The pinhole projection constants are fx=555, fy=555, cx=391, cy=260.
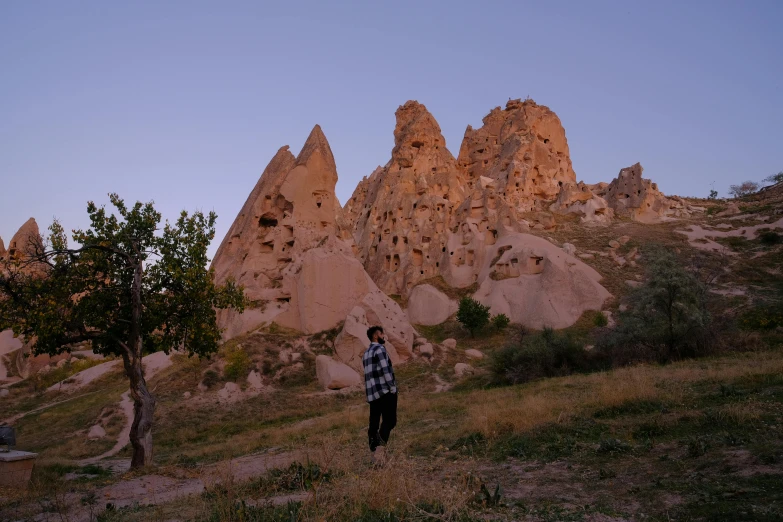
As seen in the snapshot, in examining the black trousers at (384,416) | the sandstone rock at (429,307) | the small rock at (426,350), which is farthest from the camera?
the sandstone rock at (429,307)

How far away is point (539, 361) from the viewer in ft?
60.4

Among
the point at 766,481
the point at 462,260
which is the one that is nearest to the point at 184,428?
the point at 766,481

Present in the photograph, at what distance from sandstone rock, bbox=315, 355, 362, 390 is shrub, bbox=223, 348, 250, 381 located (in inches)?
111

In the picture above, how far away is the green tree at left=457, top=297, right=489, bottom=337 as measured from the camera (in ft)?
101

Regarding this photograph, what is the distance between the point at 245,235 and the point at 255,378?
9485 millimetres

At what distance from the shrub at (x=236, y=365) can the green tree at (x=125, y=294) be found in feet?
28.3

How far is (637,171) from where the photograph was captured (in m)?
56.9

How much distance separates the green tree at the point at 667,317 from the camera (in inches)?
656

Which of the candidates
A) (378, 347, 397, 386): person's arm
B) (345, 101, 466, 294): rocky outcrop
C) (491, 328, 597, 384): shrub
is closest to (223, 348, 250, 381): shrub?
(491, 328, 597, 384): shrub

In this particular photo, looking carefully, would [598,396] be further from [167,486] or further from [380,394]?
[167,486]

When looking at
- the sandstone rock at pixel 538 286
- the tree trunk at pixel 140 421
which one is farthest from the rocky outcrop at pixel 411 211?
the tree trunk at pixel 140 421

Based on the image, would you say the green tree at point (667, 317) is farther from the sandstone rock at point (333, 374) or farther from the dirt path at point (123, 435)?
the dirt path at point (123, 435)

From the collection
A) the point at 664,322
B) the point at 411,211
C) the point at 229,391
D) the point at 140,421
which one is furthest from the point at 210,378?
the point at 411,211

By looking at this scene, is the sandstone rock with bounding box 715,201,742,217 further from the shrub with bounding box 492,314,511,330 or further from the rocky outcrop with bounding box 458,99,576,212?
the shrub with bounding box 492,314,511,330
